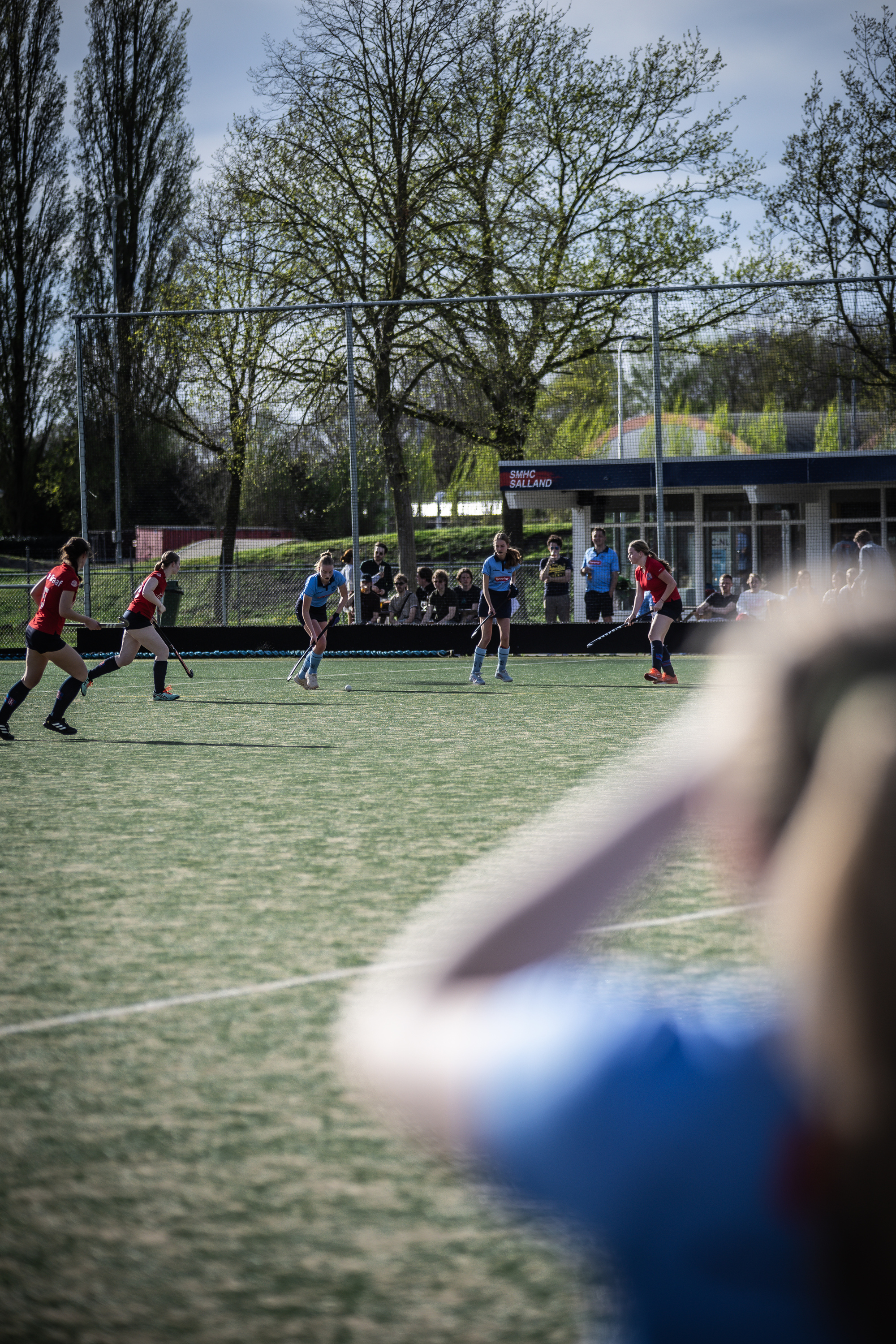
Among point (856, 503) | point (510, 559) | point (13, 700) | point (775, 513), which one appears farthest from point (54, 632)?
point (856, 503)

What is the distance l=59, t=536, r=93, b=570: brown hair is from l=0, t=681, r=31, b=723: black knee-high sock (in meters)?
1.18

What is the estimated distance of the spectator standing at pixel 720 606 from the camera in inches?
909

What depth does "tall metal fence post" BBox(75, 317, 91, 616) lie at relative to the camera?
2389 cm

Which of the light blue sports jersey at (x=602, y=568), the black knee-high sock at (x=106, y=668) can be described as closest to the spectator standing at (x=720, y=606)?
the light blue sports jersey at (x=602, y=568)

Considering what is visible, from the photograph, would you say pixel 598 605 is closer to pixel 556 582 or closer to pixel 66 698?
pixel 556 582

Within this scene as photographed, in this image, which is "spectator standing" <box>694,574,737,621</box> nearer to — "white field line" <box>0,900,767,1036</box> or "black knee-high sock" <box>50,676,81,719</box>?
"black knee-high sock" <box>50,676,81,719</box>

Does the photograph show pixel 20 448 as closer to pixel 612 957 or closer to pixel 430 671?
pixel 430 671

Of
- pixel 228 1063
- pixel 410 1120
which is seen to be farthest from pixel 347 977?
pixel 410 1120

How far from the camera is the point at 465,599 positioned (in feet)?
80.9

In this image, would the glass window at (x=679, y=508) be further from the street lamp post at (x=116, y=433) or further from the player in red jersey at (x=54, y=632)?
the player in red jersey at (x=54, y=632)

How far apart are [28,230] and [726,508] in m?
26.4

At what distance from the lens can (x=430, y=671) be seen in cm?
2123

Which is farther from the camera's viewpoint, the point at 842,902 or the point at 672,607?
the point at 672,607

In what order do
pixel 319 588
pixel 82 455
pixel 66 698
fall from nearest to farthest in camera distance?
pixel 66 698, pixel 319 588, pixel 82 455
